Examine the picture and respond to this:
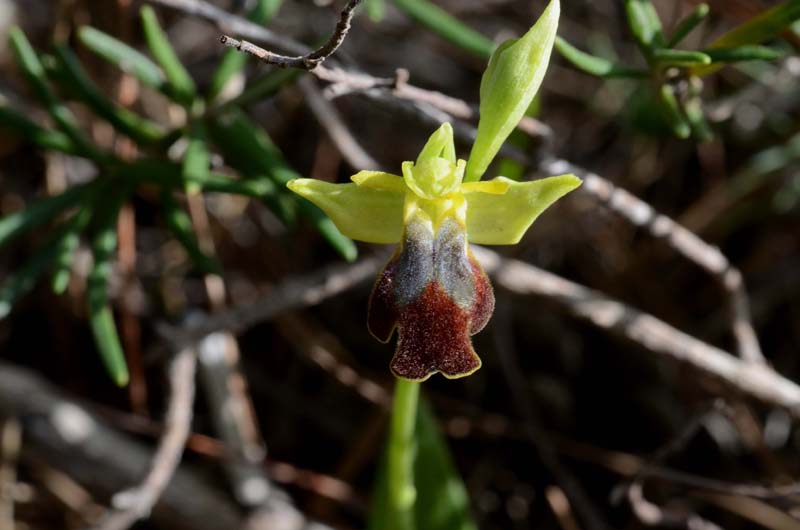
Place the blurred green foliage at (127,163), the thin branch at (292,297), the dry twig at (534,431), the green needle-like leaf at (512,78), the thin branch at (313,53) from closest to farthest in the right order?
the thin branch at (313,53)
the green needle-like leaf at (512,78)
the blurred green foliage at (127,163)
the thin branch at (292,297)
the dry twig at (534,431)

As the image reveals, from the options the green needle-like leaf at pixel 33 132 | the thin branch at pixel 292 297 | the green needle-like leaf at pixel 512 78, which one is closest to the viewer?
the green needle-like leaf at pixel 512 78

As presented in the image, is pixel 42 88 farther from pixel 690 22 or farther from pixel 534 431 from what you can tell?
pixel 534 431

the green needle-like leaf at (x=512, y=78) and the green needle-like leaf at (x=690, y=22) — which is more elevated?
the green needle-like leaf at (x=690, y=22)

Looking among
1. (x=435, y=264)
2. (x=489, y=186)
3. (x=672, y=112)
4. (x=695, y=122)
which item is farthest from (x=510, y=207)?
(x=695, y=122)

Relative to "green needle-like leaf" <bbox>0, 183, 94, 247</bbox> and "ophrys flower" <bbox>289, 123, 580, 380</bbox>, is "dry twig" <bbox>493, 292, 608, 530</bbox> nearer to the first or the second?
"ophrys flower" <bbox>289, 123, 580, 380</bbox>

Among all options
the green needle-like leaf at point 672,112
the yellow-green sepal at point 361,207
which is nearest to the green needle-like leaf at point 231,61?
the yellow-green sepal at point 361,207

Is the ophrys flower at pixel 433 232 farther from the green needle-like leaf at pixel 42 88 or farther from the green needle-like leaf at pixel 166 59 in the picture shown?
the green needle-like leaf at pixel 42 88

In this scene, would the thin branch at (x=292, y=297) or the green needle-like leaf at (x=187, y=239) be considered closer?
the green needle-like leaf at (x=187, y=239)

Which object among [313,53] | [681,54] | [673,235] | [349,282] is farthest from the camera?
[349,282]
